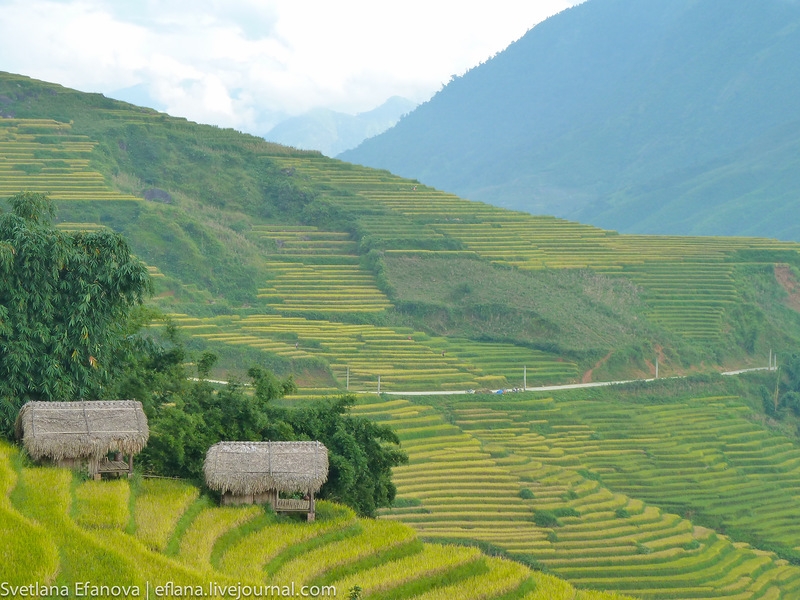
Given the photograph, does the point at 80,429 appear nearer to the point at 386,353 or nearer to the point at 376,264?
the point at 386,353

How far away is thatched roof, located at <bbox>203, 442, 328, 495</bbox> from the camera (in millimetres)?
15961

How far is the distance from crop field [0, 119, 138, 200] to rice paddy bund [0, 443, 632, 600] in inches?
1352

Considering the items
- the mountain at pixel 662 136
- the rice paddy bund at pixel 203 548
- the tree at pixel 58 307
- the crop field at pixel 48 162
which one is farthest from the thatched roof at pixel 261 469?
the mountain at pixel 662 136

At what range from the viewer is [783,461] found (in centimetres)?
3812

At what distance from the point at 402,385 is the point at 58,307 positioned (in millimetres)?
22141

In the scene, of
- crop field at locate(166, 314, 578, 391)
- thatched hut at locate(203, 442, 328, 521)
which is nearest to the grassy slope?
crop field at locate(166, 314, 578, 391)

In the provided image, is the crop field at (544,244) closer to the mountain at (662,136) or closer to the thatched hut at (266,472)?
the thatched hut at (266,472)

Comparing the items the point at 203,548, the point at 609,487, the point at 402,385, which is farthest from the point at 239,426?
the point at 402,385

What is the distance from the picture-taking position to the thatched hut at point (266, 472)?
1597cm

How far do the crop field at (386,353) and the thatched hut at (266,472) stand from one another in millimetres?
21953

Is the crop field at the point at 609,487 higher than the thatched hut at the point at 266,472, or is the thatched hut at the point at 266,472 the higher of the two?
the thatched hut at the point at 266,472

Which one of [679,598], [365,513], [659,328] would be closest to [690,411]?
[659,328]

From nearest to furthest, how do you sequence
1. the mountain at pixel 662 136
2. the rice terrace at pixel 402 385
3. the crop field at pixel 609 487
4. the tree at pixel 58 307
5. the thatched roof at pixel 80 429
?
the rice terrace at pixel 402 385
the thatched roof at pixel 80 429
the tree at pixel 58 307
the crop field at pixel 609 487
the mountain at pixel 662 136

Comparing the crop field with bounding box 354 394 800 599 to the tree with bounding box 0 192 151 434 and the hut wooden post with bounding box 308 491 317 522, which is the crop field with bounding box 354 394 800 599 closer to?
the hut wooden post with bounding box 308 491 317 522
